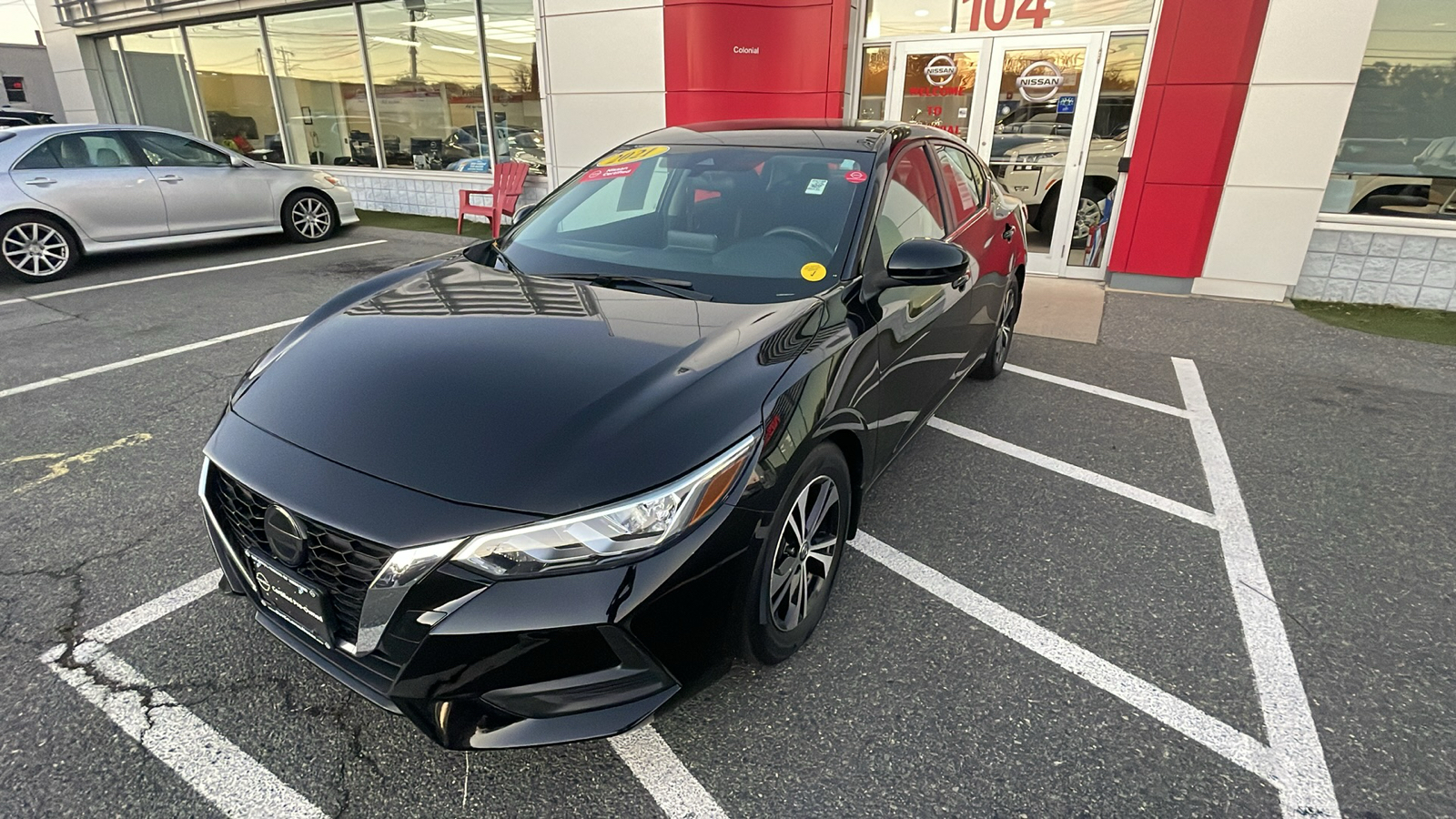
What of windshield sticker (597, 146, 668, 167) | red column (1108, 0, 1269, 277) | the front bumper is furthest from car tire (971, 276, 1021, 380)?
the front bumper

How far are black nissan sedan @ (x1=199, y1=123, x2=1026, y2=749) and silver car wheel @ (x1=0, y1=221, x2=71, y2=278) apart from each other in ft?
21.4

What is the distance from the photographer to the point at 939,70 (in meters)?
7.67

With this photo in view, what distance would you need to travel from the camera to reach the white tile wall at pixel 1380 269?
21.2 ft

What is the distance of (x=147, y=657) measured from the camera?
2.26 metres

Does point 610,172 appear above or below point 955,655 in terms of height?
above

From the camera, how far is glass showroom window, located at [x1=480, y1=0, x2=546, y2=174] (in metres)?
10.0

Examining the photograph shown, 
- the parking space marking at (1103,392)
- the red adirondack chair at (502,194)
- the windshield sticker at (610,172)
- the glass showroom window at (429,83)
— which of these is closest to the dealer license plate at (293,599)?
the windshield sticker at (610,172)

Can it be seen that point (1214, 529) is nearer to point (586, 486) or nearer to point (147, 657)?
point (586, 486)

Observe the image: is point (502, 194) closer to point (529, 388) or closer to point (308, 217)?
point (308, 217)

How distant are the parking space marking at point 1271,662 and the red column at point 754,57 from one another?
18.7ft

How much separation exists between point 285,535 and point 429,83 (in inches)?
447

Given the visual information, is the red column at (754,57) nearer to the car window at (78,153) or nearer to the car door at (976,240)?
the car door at (976,240)

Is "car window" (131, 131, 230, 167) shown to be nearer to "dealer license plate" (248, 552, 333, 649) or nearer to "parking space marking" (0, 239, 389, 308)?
"parking space marking" (0, 239, 389, 308)

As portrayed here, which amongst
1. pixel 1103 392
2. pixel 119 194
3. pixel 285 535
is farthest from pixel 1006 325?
pixel 119 194
